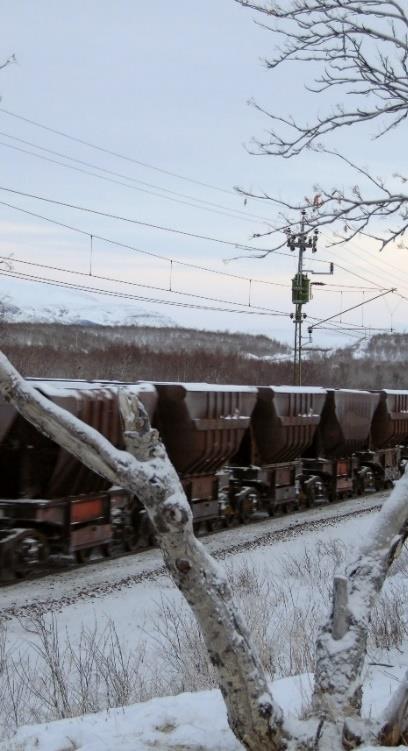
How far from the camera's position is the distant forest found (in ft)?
153

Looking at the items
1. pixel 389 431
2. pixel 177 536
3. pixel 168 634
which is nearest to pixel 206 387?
pixel 168 634

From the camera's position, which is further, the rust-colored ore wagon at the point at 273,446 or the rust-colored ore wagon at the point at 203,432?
the rust-colored ore wagon at the point at 273,446

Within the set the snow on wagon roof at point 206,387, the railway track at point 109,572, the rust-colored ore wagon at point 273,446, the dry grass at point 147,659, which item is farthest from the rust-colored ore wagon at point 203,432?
the dry grass at point 147,659

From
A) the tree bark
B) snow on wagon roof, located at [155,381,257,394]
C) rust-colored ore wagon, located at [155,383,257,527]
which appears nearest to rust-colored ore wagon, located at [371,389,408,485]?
snow on wagon roof, located at [155,381,257,394]

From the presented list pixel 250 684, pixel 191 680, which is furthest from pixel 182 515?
pixel 191 680

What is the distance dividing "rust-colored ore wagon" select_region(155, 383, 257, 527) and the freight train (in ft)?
0.06

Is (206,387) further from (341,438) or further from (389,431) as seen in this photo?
(389,431)

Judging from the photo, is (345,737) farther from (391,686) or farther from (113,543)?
(113,543)

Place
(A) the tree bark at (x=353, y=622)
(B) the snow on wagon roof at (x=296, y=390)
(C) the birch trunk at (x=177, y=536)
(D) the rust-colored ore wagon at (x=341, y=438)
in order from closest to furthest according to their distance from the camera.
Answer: (C) the birch trunk at (x=177, y=536) → (A) the tree bark at (x=353, y=622) → (B) the snow on wagon roof at (x=296, y=390) → (D) the rust-colored ore wagon at (x=341, y=438)

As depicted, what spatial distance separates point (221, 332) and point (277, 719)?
312 ft

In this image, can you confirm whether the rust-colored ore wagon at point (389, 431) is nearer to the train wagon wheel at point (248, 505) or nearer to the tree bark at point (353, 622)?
the train wagon wheel at point (248, 505)

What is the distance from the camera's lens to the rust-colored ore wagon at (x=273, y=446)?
17.7 meters

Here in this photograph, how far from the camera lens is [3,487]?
1195 cm

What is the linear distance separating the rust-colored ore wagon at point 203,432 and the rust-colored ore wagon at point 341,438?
14.3ft
